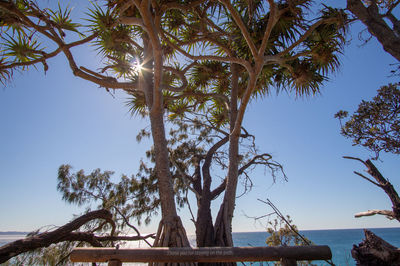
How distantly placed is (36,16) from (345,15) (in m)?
4.27

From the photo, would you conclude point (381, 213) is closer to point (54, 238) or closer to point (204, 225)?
point (204, 225)

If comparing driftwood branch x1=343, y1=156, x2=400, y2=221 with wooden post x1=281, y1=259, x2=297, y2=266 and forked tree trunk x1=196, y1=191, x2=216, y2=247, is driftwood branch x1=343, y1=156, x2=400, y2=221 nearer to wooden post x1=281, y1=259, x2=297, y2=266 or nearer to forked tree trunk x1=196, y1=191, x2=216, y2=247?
wooden post x1=281, y1=259, x2=297, y2=266

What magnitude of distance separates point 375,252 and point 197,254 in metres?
1.11

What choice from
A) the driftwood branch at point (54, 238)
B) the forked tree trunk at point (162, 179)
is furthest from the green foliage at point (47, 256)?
the forked tree trunk at point (162, 179)

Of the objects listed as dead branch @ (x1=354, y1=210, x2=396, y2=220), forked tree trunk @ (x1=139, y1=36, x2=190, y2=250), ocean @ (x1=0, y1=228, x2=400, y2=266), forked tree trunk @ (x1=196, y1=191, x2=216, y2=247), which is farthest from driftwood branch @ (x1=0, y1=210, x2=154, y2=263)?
ocean @ (x1=0, y1=228, x2=400, y2=266)

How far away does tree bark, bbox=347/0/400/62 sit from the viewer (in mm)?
2281

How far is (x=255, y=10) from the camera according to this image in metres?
3.46

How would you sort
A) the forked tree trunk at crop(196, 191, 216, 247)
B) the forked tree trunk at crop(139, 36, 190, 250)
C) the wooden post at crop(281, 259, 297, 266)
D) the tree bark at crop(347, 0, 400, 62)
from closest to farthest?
the wooden post at crop(281, 259, 297, 266)
the tree bark at crop(347, 0, 400, 62)
the forked tree trunk at crop(139, 36, 190, 250)
the forked tree trunk at crop(196, 191, 216, 247)

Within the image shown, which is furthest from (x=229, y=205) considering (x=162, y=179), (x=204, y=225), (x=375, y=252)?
(x=375, y=252)

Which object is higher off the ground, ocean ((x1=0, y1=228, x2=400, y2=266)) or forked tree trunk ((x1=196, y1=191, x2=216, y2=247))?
forked tree trunk ((x1=196, y1=191, x2=216, y2=247))

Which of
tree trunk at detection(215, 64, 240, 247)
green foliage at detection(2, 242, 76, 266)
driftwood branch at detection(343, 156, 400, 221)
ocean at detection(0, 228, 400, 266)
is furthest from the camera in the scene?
ocean at detection(0, 228, 400, 266)

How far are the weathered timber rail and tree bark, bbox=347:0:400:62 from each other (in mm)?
2234

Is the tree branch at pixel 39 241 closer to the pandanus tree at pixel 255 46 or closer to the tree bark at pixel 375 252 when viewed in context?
the pandanus tree at pixel 255 46

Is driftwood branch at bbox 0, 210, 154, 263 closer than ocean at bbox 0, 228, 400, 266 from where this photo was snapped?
Yes
